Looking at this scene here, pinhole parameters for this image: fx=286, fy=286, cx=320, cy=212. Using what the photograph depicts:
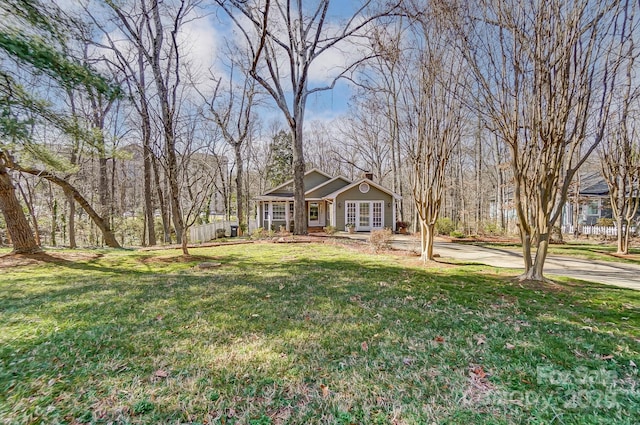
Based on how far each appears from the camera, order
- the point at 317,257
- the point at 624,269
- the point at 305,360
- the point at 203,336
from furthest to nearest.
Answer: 1. the point at 317,257
2. the point at 624,269
3. the point at 203,336
4. the point at 305,360

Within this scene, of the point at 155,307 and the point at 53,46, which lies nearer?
the point at 155,307

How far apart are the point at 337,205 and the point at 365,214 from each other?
1.97 meters

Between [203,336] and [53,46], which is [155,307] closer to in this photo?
[203,336]

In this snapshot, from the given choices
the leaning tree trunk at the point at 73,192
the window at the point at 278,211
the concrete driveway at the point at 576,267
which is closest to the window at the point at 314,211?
the window at the point at 278,211

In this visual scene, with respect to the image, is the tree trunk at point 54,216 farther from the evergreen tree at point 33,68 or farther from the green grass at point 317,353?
the green grass at point 317,353

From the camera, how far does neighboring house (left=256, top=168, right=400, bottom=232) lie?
1852 cm

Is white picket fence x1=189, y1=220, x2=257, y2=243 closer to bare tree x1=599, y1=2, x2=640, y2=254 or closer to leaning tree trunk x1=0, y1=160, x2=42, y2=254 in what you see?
leaning tree trunk x1=0, y1=160, x2=42, y2=254

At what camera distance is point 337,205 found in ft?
60.7

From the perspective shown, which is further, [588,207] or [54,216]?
[588,207]

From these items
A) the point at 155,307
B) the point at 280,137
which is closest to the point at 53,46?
the point at 155,307

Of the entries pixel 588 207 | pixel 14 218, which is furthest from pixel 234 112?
pixel 588 207

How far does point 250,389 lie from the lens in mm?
2305

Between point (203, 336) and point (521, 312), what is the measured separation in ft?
13.8

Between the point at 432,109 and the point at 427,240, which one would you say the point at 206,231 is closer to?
the point at 427,240
